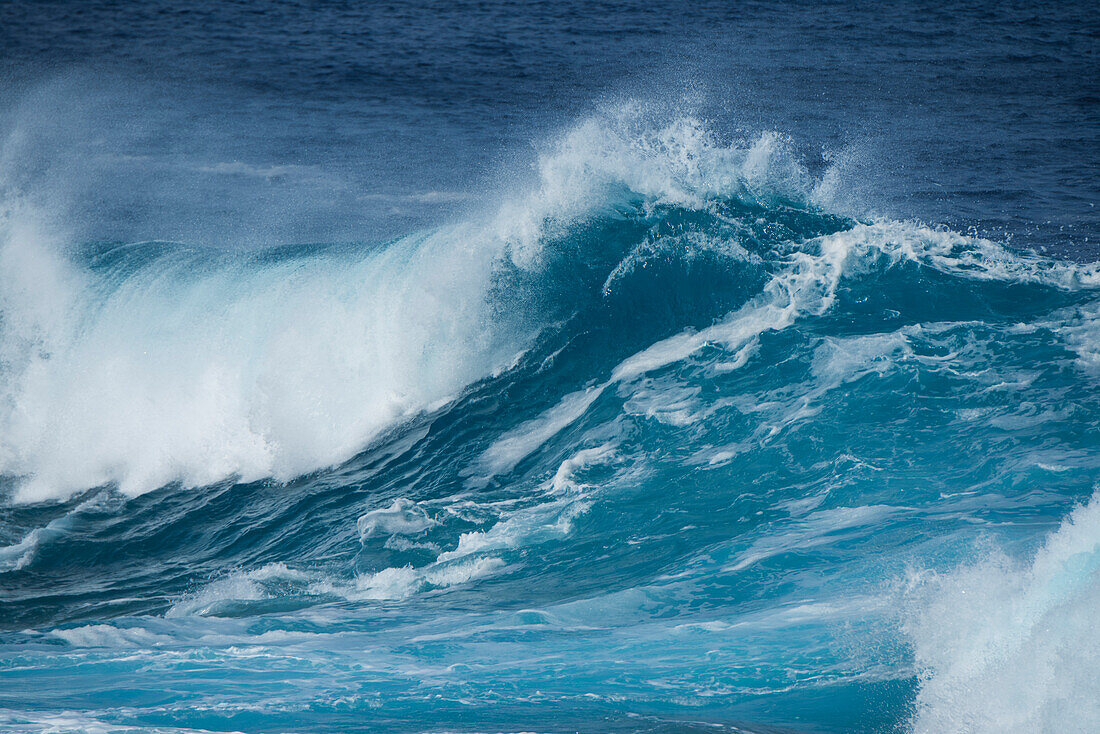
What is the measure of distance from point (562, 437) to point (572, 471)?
62 cm

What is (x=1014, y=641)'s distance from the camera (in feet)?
17.8

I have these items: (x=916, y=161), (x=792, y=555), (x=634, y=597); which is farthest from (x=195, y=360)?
(x=916, y=161)

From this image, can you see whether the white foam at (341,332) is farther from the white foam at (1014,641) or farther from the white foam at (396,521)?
the white foam at (1014,641)

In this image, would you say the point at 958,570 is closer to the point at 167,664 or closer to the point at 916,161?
the point at 167,664

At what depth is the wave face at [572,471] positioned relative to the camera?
19.2 ft

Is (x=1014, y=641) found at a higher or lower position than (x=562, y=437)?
lower

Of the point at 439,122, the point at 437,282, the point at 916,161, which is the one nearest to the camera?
the point at 437,282

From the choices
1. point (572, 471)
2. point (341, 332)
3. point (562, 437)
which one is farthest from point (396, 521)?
point (341, 332)

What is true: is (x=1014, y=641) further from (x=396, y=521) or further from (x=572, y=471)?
(x=396, y=521)

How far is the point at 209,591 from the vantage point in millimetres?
7793

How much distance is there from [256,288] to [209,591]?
218 inches

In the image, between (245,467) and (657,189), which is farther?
(657,189)

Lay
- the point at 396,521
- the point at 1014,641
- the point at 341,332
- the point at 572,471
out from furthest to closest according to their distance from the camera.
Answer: the point at 341,332, the point at 572,471, the point at 396,521, the point at 1014,641

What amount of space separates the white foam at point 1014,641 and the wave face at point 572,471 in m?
0.02
